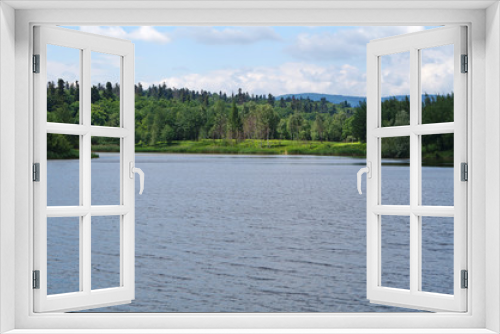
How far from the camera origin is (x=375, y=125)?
3197 mm

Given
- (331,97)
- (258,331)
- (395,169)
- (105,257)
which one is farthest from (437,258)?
(258,331)

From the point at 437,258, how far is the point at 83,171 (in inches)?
974

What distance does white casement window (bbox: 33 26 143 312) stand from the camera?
2.70m

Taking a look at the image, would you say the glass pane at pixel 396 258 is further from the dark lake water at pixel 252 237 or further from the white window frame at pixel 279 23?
the white window frame at pixel 279 23

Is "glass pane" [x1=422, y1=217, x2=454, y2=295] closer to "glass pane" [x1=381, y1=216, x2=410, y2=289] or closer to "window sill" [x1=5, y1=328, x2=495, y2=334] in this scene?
"glass pane" [x1=381, y1=216, x2=410, y2=289]

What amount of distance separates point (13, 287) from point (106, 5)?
1.43 metres

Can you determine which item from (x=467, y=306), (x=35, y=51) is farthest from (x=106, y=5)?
(x=467, y=306)

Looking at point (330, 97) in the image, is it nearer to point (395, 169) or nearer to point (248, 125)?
point (248, 125)

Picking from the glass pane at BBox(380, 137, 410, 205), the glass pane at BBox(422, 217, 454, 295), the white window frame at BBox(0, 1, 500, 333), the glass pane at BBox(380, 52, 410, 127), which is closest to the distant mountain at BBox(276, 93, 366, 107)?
the glass pane at BBox(380, 137, 410, 205)

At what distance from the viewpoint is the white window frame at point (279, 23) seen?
263cm

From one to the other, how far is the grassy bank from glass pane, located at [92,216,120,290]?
5.08 meters

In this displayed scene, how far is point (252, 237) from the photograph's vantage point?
31.8 meters

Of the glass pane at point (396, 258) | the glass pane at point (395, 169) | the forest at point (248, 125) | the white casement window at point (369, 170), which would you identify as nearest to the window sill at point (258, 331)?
the white casement window at point (369, 170)

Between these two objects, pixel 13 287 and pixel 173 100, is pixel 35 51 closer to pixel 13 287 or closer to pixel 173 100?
Answer: pixel 13 287
